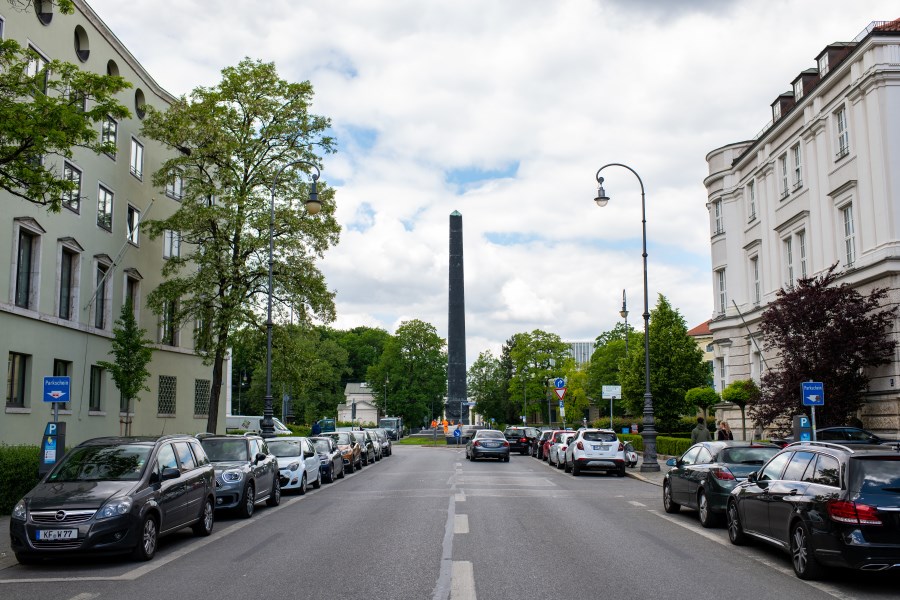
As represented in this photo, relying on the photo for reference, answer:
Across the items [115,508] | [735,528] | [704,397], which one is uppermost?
[704,397]

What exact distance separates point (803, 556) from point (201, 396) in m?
36.6

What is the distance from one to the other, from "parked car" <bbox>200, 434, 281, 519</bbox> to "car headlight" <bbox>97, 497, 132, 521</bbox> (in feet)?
15.4

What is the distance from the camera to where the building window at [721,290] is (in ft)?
133

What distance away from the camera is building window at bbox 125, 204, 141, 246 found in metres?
33.4

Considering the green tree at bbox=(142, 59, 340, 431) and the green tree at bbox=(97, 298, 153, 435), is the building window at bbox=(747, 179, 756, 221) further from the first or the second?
the green tree at bbox=(97, 298, 153, 435)

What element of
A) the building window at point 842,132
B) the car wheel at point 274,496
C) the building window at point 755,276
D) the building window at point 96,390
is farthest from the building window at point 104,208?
the building window at point 755,276

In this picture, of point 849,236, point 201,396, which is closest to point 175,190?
point 201,396

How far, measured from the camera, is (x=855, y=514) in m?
8.27

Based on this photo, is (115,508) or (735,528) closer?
(115,508)

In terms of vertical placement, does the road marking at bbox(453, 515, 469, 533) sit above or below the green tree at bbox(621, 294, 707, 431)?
below

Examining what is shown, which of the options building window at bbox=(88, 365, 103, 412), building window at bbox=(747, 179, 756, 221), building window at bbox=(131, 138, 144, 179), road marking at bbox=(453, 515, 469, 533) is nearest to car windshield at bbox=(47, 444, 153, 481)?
road marking at bbox=(453, 515, 469, 533)

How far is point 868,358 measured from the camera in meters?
25.1

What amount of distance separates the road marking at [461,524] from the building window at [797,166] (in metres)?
23.5

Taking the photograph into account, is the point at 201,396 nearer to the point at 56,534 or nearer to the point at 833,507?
the point at 56,534
